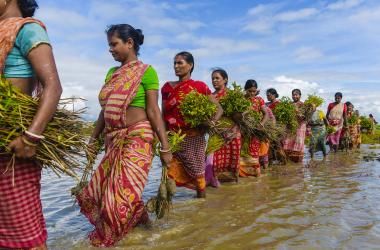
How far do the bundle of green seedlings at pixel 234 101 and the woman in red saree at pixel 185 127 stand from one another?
110 centimetres

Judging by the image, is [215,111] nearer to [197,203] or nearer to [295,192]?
[197,203]

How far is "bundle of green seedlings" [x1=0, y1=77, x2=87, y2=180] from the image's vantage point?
260cm

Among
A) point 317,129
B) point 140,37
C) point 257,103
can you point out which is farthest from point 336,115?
point 140,37

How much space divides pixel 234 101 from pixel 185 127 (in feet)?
4.94

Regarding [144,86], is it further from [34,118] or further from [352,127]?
[352,127]

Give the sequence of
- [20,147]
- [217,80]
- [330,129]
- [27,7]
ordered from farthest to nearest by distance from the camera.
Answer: [330,129], [217,80], [27,7], [20,147]

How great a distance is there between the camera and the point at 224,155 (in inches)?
310

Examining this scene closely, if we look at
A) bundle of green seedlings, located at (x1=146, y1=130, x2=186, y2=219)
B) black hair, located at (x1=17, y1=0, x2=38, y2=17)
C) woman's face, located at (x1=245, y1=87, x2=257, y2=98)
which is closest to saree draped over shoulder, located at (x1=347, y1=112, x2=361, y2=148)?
woman's face, located at (x1=245, y1=87, x2=257, y2=98)

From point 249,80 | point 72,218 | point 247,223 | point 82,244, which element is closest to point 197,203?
point 247,223

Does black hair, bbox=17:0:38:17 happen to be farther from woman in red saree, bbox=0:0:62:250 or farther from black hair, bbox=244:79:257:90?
black hair, bbox=244:79:257:90

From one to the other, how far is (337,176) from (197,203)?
3998mm

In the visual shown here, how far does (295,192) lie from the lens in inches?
274

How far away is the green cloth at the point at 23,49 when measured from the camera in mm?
2629

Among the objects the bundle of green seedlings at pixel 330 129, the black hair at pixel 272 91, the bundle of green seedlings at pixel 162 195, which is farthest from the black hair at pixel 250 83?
the bundle of green seedlings at pixel 330 129
